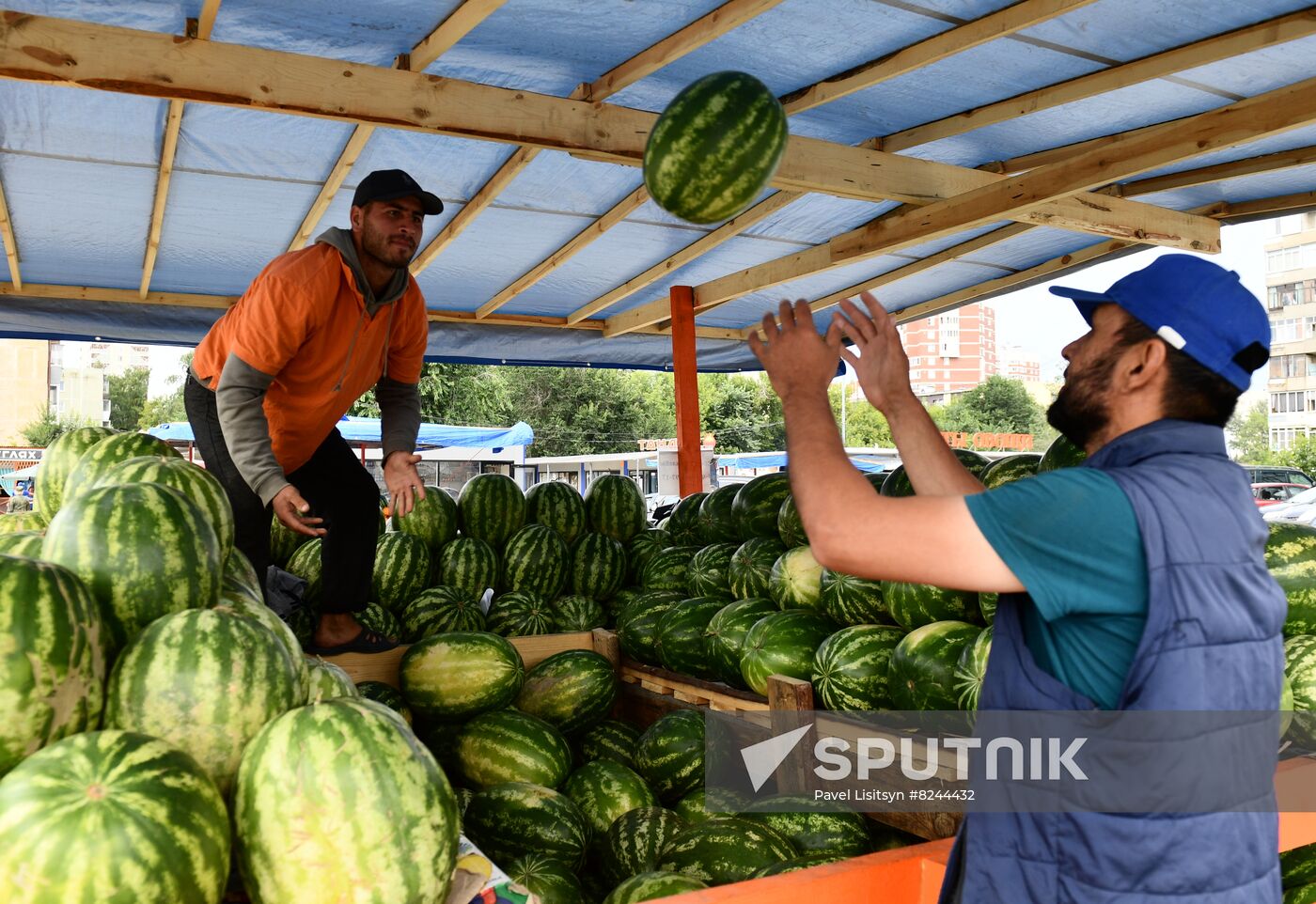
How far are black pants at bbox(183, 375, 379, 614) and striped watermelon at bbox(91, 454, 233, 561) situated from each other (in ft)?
4.02

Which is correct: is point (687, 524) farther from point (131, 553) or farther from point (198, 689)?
point (198, 689)

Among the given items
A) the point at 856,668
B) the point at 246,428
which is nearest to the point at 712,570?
the point at 856,668

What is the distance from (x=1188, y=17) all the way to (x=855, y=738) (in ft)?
9.38

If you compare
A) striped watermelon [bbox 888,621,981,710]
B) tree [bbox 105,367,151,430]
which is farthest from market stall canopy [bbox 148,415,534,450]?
tree [bbox 105,367,151,430]

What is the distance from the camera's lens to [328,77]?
3664mm

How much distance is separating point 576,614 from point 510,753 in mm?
1193

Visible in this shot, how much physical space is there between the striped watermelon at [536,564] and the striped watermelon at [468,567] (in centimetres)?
7

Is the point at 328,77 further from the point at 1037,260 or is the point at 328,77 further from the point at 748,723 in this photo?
the point at 1037,260

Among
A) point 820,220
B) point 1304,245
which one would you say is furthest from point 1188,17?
point 1304,245

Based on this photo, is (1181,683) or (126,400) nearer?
(1181,683)

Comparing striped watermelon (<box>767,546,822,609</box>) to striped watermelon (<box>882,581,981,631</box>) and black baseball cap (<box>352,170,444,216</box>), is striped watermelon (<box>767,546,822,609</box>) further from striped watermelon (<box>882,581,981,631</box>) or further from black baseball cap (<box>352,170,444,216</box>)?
black baseball cap (<box>352,170,444,216</box>)

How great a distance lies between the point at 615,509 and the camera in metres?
4.61

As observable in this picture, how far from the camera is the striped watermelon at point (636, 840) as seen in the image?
2.43 m

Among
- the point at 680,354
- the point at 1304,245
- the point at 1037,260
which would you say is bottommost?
the point at 680,354
